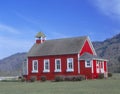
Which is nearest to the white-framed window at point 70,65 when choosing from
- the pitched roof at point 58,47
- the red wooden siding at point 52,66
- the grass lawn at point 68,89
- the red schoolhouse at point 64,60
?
the red schoolhouse at point 64,60

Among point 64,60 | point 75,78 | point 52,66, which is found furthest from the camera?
point 52,66

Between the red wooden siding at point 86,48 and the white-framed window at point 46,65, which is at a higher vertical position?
the red wooden siding at point 86,48

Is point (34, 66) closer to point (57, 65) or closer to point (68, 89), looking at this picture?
point (57, 65)

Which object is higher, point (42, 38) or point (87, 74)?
point (42, 38)

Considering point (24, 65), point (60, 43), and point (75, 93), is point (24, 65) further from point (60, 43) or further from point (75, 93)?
point (75, 93)

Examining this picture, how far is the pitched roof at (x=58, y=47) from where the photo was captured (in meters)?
59.7

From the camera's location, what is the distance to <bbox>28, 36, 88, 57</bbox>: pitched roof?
59.7 m

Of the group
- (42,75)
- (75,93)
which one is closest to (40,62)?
(42,75)

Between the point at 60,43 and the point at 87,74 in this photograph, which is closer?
the point at 87,74

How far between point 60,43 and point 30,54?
587cm

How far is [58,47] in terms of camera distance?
62062mm

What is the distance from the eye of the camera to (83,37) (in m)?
61.3

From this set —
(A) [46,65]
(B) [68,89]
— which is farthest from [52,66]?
(B) [68,89]

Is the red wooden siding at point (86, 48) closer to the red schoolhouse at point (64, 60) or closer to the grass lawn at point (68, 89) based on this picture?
the red schoolhouse at point (64, 60)
